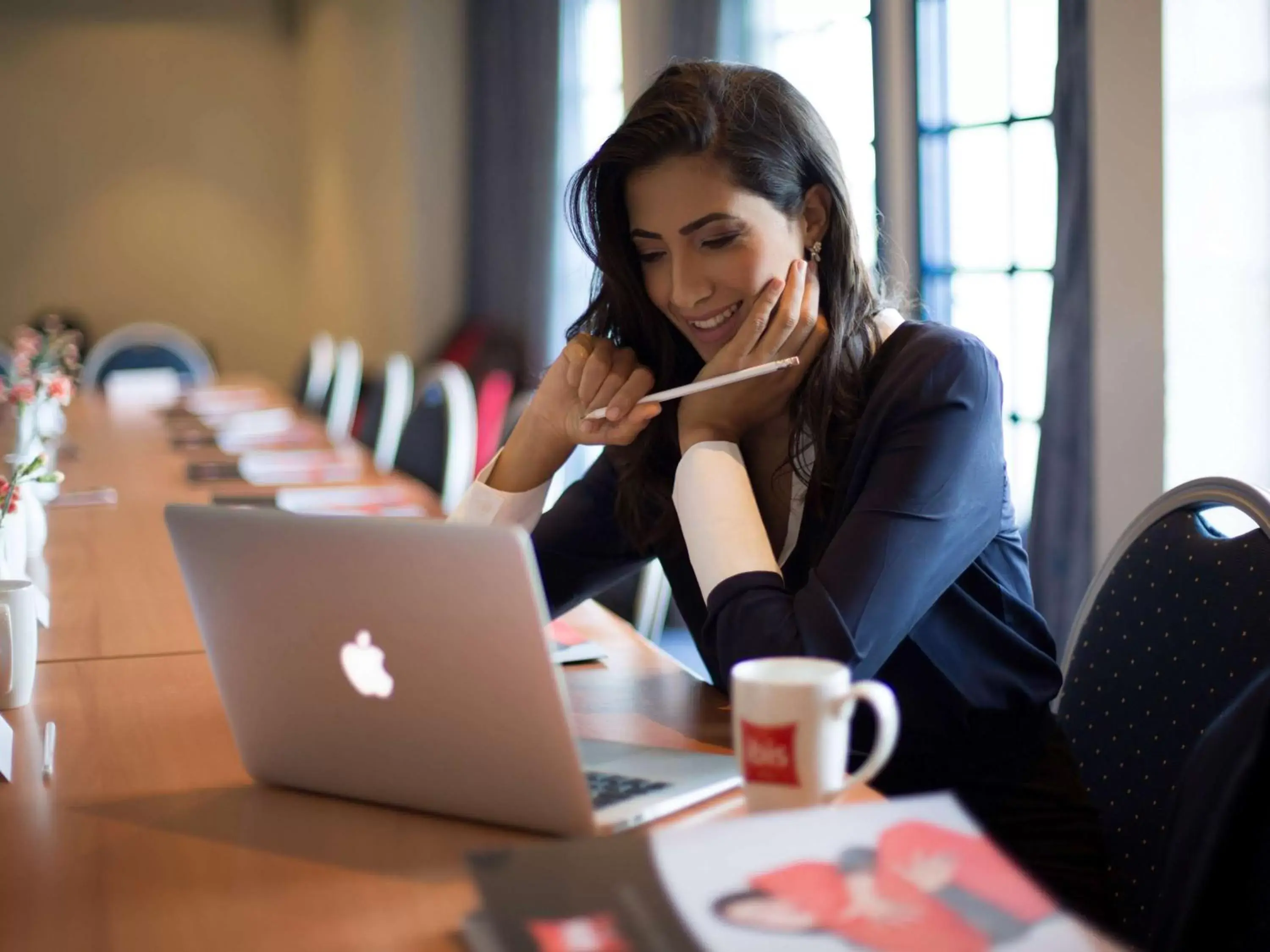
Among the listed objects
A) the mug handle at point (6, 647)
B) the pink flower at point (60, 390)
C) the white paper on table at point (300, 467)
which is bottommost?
the white paper on table at point (300, 467)

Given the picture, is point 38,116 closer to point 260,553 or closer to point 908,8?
point 908,8

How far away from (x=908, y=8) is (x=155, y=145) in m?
6.45

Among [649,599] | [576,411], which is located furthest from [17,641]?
[649,599]

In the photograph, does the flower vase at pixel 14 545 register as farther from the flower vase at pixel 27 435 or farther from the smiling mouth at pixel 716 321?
the smiling mouth at pixel 716 321

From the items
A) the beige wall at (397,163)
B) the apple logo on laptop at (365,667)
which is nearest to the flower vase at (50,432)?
the apple logo on laptop at (365,667)

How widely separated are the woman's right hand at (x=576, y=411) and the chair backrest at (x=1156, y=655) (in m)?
0.53

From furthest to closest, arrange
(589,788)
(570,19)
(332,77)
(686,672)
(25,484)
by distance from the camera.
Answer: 1. (332,77)
2. (570,19)
3. (25,484)
4. (686,672)
5. (589,788)

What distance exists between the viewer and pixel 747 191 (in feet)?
4.87

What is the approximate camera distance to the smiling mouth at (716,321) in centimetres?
155

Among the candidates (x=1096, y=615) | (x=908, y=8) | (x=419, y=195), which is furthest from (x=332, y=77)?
(x=1096, y=615)

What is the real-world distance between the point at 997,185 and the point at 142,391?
3.77 meters

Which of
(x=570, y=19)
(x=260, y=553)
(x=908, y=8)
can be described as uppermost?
(x=570, y=19)

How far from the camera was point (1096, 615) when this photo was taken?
1369 mm

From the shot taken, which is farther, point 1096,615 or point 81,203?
point 81,203
